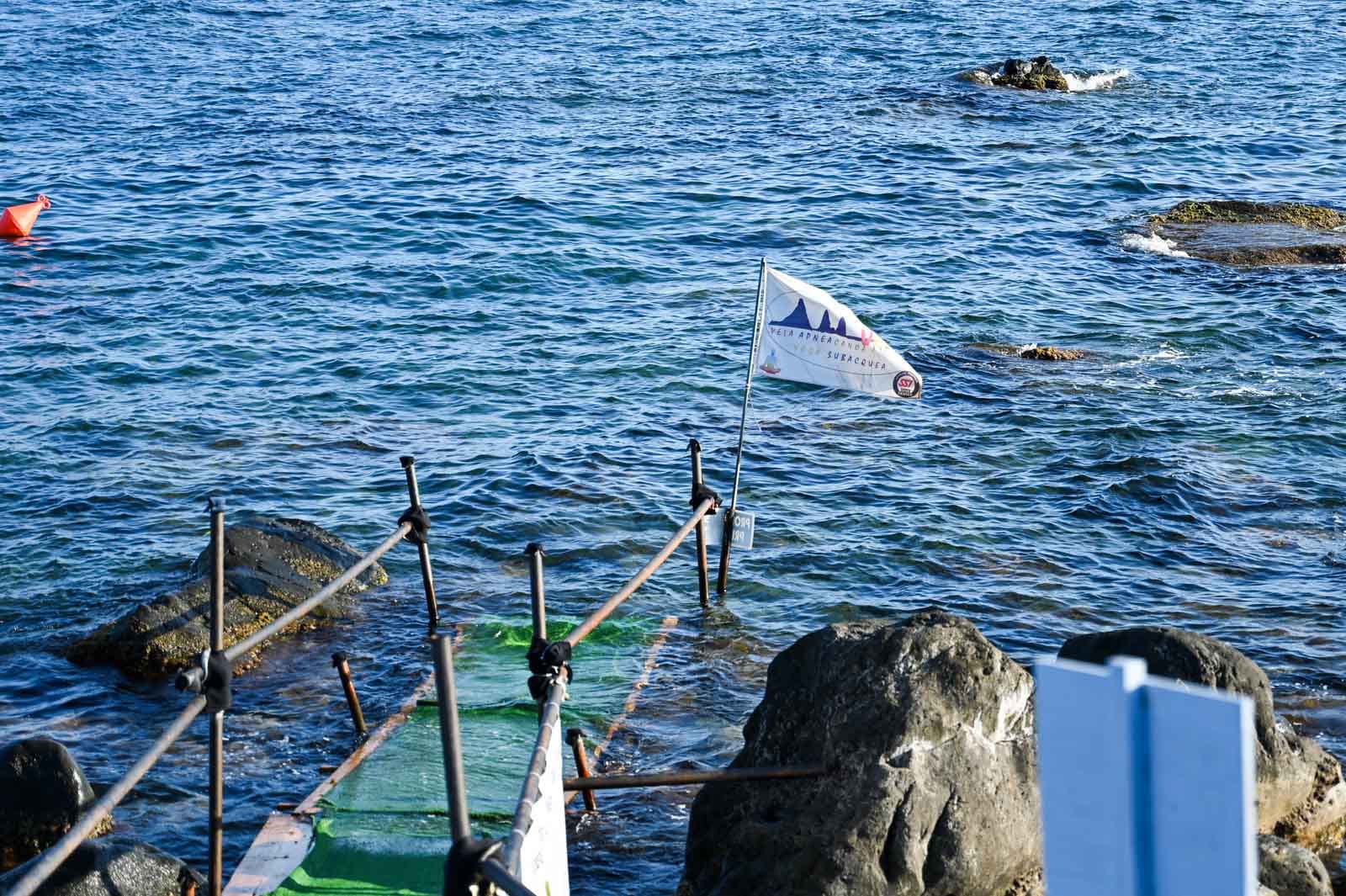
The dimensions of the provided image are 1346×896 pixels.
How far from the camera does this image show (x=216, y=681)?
383 inches

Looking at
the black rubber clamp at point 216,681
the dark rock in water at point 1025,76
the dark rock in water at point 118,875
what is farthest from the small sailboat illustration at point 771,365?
the dark rock in water at point 1025,76

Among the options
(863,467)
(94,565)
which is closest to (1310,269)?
(863,467)

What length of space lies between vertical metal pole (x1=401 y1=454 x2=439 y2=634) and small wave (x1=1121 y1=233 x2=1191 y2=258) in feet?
55.2

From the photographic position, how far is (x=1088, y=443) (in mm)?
19906

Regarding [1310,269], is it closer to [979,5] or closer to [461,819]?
[461,819]

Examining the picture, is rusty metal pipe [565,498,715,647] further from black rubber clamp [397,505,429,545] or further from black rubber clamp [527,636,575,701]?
black rubber clamp [397,505,429,545]

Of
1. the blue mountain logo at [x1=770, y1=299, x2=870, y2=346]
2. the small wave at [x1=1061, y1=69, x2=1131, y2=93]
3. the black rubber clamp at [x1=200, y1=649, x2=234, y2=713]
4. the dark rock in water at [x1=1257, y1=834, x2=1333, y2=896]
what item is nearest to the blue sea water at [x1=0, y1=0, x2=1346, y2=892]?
the small wave at [x1=1061, y1=69, x2=1131, y2=93]

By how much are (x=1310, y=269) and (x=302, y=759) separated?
20.3 meters

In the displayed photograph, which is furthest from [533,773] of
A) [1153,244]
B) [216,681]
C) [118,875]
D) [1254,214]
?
[1254,214]

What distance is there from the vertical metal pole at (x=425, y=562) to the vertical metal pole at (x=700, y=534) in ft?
8.79

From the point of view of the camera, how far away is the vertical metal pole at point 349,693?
40.9 ft

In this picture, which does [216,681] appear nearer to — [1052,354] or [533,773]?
[533,773]

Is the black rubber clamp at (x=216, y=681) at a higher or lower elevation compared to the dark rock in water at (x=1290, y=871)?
higher

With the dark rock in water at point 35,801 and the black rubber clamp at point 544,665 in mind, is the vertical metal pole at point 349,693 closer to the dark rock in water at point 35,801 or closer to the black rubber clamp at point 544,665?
the dark rock in water at point 35,801
